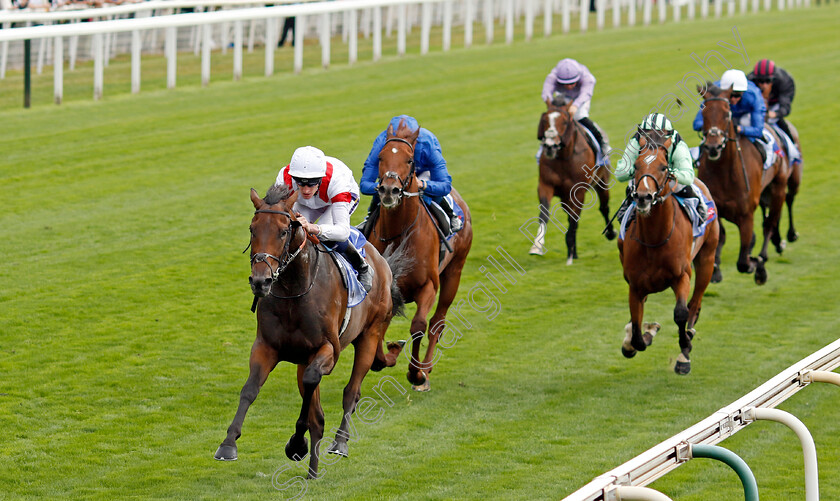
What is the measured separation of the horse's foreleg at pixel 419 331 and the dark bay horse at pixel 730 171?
3249 mm

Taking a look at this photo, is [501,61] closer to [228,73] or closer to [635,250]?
[228,73]

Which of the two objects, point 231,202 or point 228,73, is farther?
point 228,73

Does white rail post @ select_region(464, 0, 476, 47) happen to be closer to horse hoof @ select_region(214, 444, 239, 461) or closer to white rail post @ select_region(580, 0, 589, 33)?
white rail post @ select_region(580, 0, 589, 33)

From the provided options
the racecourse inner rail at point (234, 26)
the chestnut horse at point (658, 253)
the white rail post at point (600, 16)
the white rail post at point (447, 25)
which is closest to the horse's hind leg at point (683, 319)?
the chestnut horse at point (658, 253)

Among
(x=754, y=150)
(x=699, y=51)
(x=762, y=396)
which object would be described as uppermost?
(x=762, y=396)

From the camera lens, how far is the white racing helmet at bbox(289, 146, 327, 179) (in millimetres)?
5855

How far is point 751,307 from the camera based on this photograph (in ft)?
33.7

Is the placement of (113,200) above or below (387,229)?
below

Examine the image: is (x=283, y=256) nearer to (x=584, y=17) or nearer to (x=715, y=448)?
(x=715, y=448)

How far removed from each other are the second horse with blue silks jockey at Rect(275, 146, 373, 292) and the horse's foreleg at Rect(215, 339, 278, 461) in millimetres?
620

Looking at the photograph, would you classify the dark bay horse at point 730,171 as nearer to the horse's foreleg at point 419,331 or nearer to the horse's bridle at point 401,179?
the horse's foreleg at point 419,331

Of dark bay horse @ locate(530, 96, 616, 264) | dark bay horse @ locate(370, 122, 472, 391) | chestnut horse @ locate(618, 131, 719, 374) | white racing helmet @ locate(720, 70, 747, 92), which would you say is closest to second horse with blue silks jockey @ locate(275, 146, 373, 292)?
dark bay horse @ locate(370, 122, 472, 391)

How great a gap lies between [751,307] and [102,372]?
5519mm

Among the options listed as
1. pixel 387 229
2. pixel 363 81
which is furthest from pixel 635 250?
pixel 363 81
